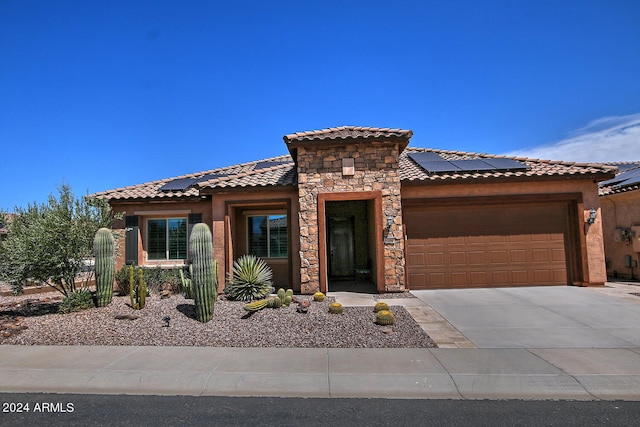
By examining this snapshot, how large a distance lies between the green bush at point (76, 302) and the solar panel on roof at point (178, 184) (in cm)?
526

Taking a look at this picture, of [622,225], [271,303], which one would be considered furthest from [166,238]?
[622,225]

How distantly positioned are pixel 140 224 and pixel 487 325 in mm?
11267

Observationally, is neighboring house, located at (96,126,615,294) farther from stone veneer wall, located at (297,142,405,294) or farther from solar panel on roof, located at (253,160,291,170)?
solar panel on roof, located at (253,160,291,170)

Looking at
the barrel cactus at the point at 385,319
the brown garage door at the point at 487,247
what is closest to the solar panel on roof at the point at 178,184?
the brown garage door at the point at 487,247

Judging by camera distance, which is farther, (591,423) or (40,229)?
(40,229)

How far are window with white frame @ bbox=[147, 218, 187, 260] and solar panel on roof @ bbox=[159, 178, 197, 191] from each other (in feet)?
3.61

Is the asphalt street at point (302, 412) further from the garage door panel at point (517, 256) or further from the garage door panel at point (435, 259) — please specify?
the garage door panel at point (517, 256)

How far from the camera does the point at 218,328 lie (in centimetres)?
724

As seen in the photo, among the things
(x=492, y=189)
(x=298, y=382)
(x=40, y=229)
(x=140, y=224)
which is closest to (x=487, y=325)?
(x=298, y=382)

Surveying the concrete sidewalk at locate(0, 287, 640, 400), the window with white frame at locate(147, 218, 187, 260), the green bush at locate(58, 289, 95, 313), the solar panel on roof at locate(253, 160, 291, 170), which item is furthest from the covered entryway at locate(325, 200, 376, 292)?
the green bush at locate(58, 289, 95, 313)

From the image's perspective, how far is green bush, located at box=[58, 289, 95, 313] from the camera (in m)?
8.52

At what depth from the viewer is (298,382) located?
481 centimetres

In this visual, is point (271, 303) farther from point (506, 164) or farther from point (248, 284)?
point (506, 164)

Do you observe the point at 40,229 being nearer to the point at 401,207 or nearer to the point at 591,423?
the point at 401,207
